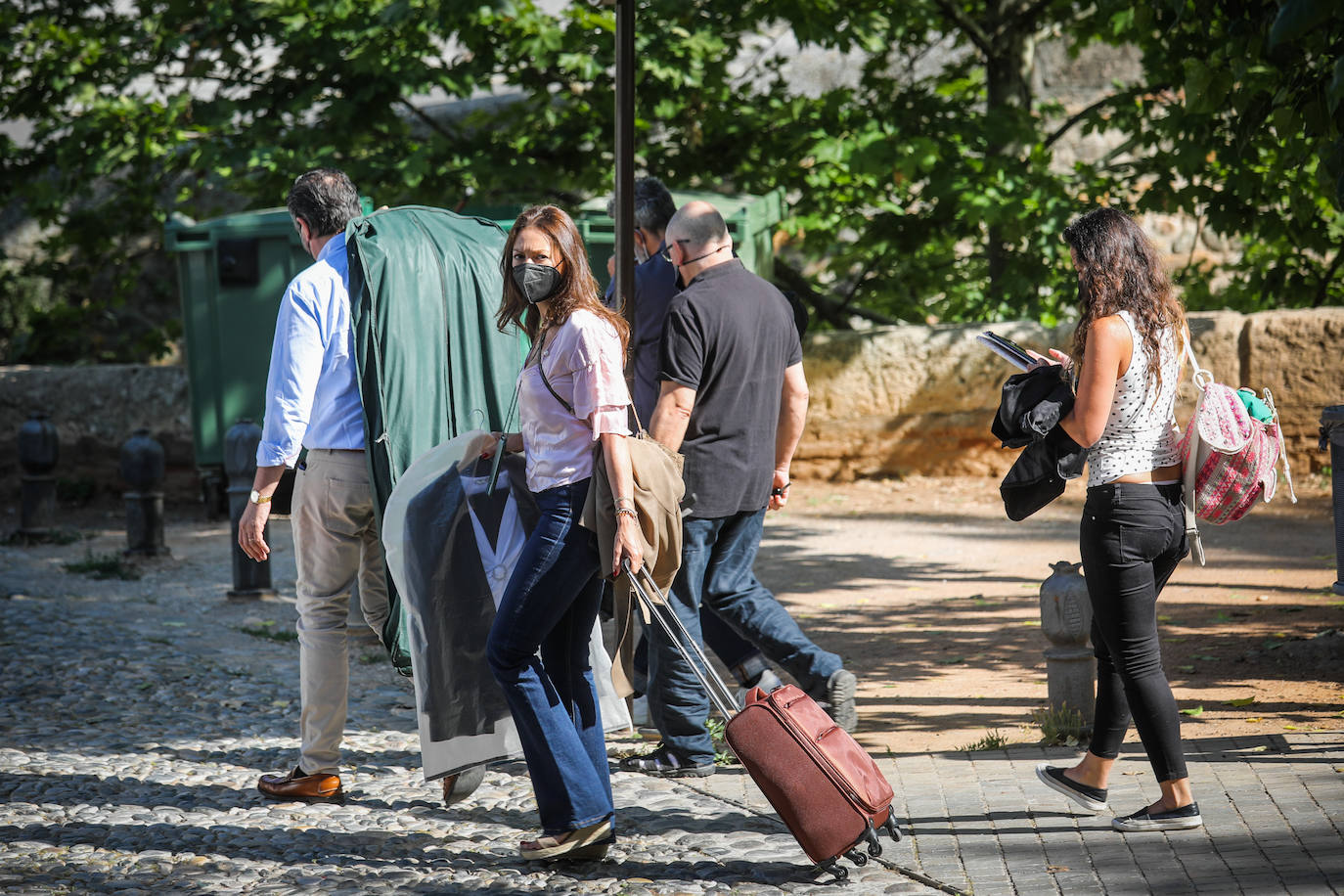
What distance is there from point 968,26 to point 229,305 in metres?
7.18

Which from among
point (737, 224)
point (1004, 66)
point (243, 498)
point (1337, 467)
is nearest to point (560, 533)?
point (1337, 467)

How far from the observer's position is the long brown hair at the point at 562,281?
3.64 m

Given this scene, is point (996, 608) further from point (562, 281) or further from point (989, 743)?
point (562, 281)

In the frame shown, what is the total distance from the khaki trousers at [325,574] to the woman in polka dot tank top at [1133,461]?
2192 millimetres

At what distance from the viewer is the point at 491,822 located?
411cm

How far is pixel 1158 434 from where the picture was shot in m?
3.70

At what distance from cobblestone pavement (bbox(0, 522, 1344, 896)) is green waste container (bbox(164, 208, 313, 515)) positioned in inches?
199

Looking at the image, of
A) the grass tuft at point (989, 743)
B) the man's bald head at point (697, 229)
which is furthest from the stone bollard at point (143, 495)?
the grass tuft at point (989, 743)

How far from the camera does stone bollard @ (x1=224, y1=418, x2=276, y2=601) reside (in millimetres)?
7844

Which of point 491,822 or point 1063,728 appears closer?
point 491,822

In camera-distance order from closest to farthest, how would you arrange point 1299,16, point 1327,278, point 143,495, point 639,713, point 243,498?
point 1299,16, point 639,713, point 243,498, point 143,495, point 1327,278

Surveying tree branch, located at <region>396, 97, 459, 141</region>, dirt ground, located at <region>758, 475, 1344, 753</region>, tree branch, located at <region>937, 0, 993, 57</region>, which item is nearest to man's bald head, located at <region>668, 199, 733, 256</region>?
dirt ground, located at <region>758, 475, 1344, 753</region>

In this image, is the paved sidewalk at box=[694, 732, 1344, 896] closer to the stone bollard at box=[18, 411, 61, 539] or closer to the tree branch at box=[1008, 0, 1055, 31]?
the stone bollard at box=[18, 411, 61, 539]

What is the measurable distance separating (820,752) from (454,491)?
4.36 feet
